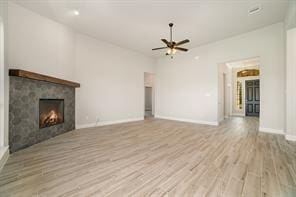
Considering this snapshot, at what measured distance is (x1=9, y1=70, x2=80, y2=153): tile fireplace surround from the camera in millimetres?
2947

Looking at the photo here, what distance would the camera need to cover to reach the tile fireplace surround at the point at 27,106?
295 cm

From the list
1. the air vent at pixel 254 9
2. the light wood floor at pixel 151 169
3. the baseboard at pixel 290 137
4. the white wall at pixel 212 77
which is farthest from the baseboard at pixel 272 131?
the air vent at pixel 254 9

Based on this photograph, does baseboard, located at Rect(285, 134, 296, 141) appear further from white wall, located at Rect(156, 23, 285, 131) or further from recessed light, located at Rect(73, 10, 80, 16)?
recessed light, located at Rect(73, 10, 80, 16)

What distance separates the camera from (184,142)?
3660mm

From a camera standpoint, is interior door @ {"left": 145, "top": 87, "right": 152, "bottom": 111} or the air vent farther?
interior door @ {"left": 145, "top": 87, "right": 152, "bottom": 111}

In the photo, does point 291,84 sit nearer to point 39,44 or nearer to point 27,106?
point 27,106

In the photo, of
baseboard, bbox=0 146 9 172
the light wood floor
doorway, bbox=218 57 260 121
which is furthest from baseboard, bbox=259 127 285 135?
baseboard, bbox=0 146 9 172

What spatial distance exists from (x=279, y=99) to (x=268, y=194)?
410cm

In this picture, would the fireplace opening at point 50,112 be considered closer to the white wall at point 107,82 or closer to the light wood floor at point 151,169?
the light wood floor at point 151,169

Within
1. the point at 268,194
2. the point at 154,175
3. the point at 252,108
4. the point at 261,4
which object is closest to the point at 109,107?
the point at 154,175

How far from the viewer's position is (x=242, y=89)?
31.7 feet

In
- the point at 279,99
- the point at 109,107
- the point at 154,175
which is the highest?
the point at 279,99

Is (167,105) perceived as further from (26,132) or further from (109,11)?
(26,132)

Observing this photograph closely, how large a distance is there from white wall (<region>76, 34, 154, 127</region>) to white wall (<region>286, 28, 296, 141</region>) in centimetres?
560
